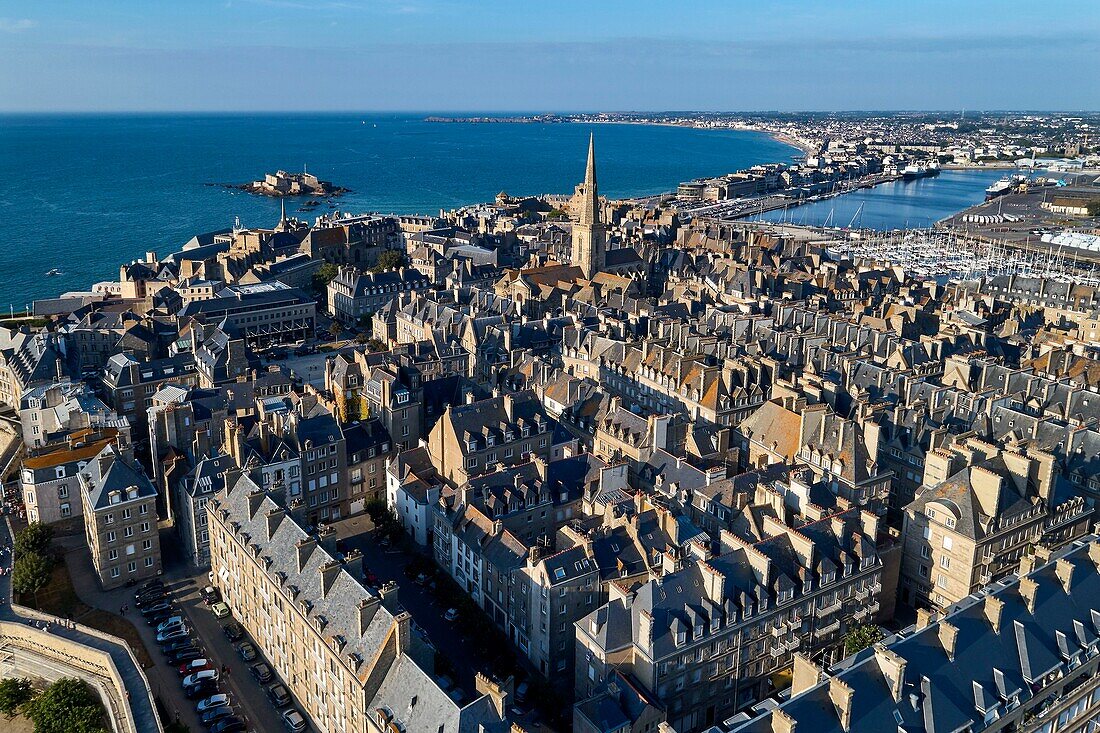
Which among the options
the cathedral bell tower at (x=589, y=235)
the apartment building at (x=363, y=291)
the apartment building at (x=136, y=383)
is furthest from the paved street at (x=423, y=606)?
the cathedral bell tower at (x=589, y=235)

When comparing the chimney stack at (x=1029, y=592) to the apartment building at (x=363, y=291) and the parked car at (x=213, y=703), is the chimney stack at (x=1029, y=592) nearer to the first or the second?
the parked car at (x=213, y=703)

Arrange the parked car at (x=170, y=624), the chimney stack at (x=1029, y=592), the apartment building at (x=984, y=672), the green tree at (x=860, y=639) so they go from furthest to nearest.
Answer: the parked car at (x=170, y=624), the green tree at (x=860, y=639), the chimney stack at (x=1029, y=592), the apartment building at (x=984, y=672)

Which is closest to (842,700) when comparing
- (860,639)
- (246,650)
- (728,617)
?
(728,617)

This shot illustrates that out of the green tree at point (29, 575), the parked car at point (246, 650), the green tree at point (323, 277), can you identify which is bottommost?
the parked car at point (246, 650)

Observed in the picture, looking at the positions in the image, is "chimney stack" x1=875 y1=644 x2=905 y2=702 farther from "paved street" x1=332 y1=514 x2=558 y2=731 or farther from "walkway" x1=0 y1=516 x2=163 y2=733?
"walkway" x1=0 y1=516 x2=163 y2=733

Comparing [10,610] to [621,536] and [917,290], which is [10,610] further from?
[917,290]

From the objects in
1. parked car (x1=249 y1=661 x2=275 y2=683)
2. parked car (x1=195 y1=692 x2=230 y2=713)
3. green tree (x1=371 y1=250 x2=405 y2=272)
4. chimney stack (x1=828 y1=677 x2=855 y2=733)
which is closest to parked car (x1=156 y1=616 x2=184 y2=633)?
parked car (x1=249 y1=661 x2=275 y2=683)
